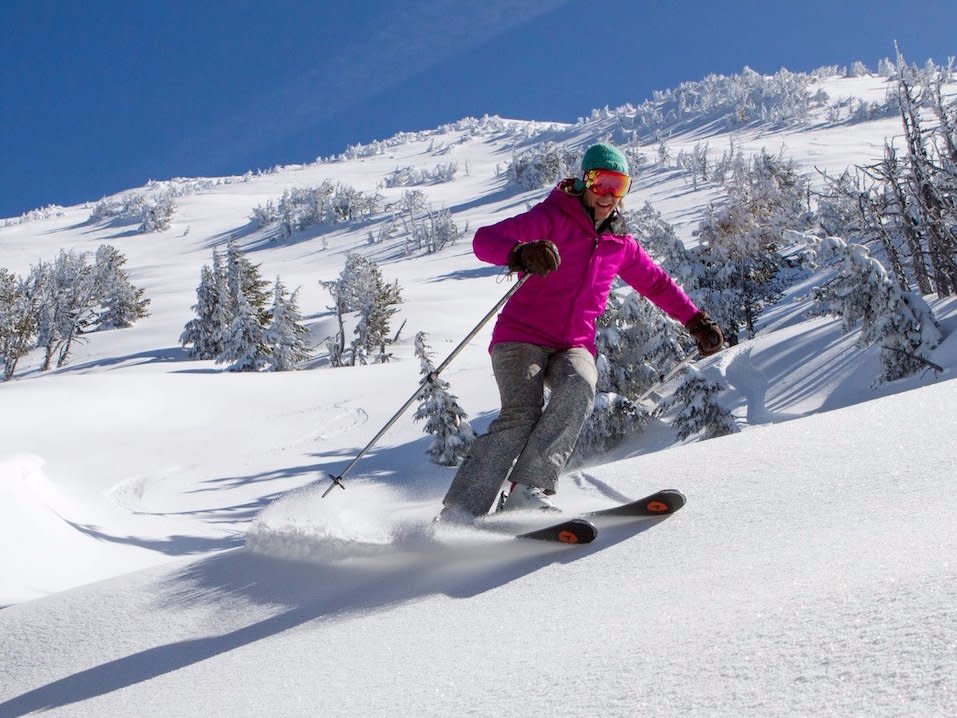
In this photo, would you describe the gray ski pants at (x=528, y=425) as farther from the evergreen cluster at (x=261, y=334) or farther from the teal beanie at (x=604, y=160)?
the evergreen cluster at (x=261, y=334)

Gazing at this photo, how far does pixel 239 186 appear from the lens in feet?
628

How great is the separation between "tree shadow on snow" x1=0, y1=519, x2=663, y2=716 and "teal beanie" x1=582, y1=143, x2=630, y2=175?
168 centimetres

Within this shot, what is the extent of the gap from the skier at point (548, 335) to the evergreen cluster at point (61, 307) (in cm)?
4030

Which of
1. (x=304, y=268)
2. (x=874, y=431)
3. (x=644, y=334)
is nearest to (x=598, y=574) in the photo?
(x=874, y=431)

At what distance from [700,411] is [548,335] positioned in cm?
1038

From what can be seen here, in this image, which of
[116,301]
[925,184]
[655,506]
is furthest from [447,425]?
[116,301]

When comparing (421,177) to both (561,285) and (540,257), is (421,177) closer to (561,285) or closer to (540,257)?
(561,285)

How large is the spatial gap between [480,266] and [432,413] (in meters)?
57.4

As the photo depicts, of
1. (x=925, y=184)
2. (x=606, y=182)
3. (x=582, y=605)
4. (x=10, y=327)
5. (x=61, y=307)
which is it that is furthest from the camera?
(x=61, y=307)

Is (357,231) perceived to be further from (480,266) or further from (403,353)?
(403,353)

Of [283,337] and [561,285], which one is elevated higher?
[283,337]

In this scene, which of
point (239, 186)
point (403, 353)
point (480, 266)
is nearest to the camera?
point (403, 353)

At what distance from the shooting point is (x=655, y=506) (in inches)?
109

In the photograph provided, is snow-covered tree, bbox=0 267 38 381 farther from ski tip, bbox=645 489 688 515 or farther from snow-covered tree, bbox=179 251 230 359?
ski tip, bbox=645 489 688 515
